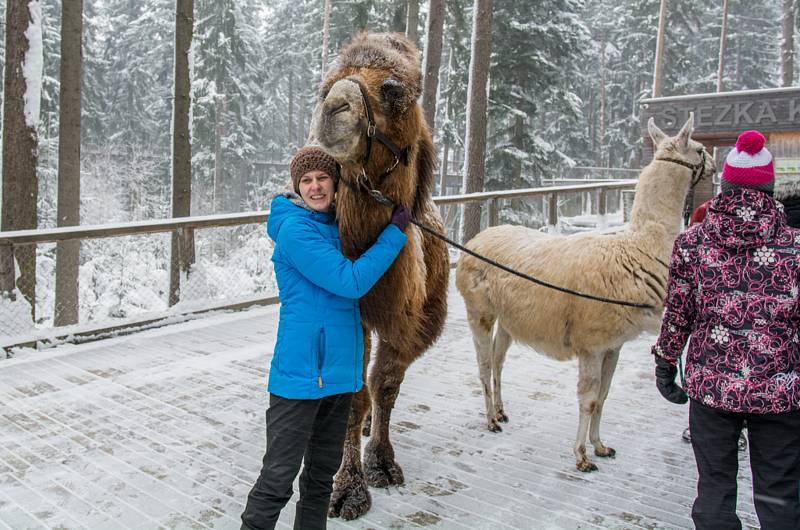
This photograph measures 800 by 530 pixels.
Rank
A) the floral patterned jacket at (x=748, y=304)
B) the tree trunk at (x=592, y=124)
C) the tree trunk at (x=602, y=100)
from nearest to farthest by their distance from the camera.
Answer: the floral patterned jacket at (x=748, y=304)
the tree trunk at (x=602, y=100)
the tree trunk at (x=592, y=124)

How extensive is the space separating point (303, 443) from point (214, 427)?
2004 mm

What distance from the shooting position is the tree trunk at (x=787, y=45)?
2491 centimetres

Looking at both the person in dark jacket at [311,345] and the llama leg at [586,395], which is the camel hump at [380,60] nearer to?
the person in dark jacket at [311,345]

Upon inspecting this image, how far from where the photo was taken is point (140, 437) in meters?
3.95

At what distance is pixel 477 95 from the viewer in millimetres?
11852

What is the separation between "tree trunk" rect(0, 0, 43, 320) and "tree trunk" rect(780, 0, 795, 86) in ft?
86.7

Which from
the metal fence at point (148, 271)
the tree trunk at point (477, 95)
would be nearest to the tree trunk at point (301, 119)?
the metal fence at point (148, 271)

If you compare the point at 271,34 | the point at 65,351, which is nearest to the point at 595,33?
the point at 271,34

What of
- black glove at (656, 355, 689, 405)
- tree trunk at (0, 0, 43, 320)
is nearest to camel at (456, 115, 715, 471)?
black glove at (656, 355, 689, 405)

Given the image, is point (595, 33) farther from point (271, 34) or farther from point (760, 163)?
point (760, 163)

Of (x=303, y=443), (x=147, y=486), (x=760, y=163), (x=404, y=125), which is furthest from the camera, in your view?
(x=147, y=486)

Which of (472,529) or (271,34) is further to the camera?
(271,34)

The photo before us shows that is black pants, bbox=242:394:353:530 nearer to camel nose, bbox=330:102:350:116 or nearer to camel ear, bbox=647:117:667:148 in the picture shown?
camel nose, bbox=330:102:350:116

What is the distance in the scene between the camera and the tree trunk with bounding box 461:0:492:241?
1150 centimetres
